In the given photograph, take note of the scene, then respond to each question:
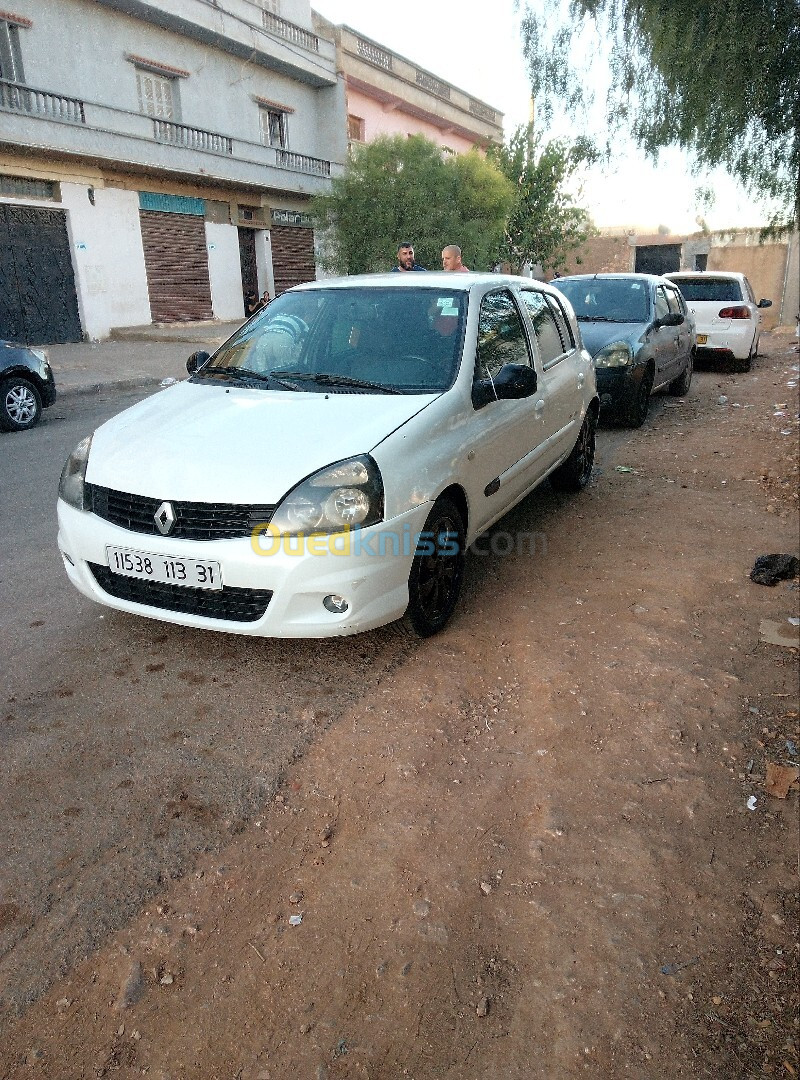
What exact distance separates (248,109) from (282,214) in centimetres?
335

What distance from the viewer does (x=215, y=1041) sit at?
178cm

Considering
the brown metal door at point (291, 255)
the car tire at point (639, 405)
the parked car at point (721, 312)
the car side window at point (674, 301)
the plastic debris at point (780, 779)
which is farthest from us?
the brown metal door at point (291, 255)

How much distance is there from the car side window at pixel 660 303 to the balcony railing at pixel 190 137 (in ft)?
52.5

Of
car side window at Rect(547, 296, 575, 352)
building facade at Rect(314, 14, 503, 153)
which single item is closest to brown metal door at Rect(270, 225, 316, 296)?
building facade at Rect(314, 14, 503, 153)

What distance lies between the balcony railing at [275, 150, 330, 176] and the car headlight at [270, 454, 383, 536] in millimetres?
25482

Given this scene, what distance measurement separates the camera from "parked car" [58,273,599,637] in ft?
9.96

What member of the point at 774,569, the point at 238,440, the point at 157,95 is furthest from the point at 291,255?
the point at 238,440

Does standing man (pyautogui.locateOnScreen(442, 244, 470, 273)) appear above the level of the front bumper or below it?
above

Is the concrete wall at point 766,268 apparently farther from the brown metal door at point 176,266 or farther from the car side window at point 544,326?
the car side window at point 544,326

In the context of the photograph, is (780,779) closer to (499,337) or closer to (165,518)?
(165,518)

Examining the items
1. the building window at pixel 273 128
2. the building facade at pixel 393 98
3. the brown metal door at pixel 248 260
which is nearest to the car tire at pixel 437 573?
the brown metal door at pixel 248 260

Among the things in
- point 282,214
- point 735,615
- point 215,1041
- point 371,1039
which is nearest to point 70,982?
point 215,1041

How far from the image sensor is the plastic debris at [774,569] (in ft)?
14.5

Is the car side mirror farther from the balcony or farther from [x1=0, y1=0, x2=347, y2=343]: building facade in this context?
the balcony
